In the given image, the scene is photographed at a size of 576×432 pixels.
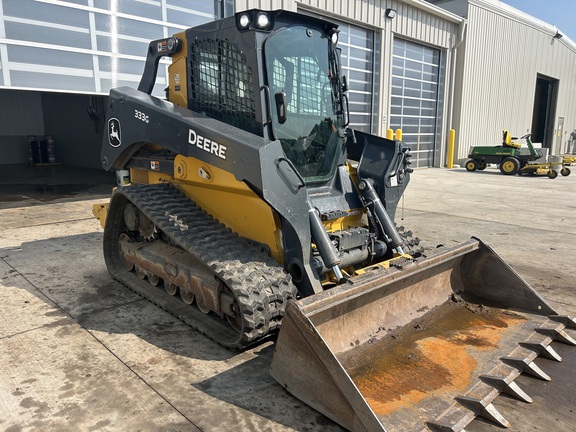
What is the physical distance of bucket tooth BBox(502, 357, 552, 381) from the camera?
119 inches

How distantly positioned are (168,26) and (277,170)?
764 centimetres

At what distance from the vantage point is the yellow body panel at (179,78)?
4.39 meters

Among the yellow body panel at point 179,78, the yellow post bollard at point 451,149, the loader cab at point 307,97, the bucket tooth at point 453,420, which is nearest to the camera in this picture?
the bucket tooth at point 453,420

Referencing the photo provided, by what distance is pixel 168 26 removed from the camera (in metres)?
9.54

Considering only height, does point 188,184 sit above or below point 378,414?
above

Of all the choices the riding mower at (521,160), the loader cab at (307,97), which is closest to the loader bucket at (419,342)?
the loader cab at (307,97)

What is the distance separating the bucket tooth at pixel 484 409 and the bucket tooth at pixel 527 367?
533 millimetres

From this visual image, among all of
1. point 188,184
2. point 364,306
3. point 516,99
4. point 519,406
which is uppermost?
point 516,99

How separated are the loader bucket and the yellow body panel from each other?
2572mm

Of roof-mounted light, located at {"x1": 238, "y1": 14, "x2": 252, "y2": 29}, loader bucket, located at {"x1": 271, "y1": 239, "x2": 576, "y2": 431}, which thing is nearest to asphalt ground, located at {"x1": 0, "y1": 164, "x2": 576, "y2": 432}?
loader bucket, located at {"x1": 271, "y1": 239, "x2": 576, "y2": 431}

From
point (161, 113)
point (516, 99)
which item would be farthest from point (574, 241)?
point (516, 99)

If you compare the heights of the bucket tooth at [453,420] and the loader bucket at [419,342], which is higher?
the loader bucket at [419,342]

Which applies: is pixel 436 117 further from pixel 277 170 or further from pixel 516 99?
pixel 277 170

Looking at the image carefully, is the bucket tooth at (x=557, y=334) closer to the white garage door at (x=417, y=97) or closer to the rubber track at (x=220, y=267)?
the rubber track at (x=220, y=267)
